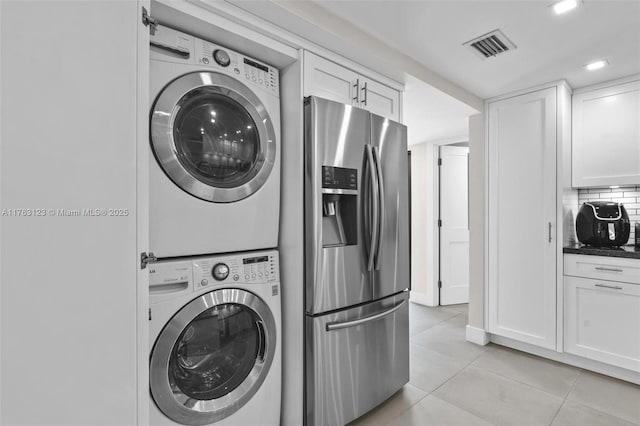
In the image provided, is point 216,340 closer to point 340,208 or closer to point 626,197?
point 340,208

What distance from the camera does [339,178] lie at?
1.80 m

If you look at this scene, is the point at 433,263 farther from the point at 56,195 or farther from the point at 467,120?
the point at 56,195

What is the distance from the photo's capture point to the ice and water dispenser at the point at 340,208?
1780 mm

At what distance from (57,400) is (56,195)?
51 cm

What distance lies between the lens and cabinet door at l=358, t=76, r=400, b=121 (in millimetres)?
2051

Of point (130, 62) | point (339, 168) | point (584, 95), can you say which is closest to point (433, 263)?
point (584, 95)

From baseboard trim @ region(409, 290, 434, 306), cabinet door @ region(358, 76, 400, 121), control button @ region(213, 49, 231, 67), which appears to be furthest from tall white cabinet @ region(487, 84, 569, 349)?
control button @ region(213, 49, 231, 67)

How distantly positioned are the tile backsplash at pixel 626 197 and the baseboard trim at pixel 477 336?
154cm

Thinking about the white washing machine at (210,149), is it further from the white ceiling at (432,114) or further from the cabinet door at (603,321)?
the cabinet door at (603,321)

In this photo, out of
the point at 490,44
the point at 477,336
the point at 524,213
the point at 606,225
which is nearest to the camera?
the point at 490,44

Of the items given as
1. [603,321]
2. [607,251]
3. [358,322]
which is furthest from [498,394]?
[607,251]

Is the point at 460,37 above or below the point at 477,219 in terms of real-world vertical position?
above

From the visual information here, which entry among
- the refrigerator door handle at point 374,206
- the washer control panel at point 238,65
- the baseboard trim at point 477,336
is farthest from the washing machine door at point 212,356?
the baseboard trim at point 477,336

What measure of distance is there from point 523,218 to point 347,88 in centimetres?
206
